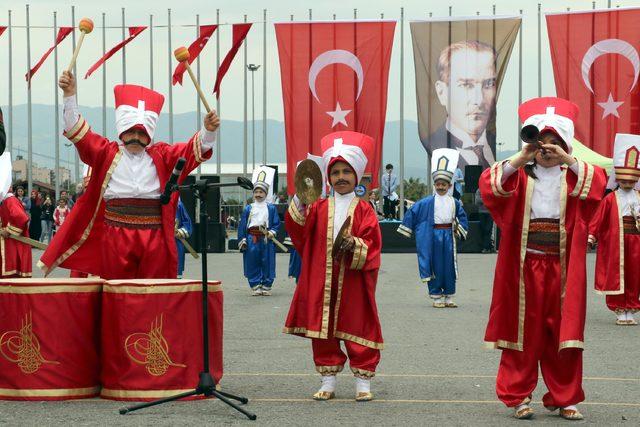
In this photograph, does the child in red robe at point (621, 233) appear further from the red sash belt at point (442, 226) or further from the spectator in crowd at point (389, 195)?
the spectator in crowd at point (389, 195)

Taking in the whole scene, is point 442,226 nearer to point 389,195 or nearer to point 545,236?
point 545,236

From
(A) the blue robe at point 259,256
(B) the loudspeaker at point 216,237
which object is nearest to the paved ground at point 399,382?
(A) the blue robe at point 259,256

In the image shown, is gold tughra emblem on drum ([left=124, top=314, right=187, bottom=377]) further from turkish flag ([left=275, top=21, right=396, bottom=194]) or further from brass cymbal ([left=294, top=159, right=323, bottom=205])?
turkish flag ([left=275, top=21, right=396, bottom=194])

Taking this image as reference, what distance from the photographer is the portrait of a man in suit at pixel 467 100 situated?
29562 millimetres

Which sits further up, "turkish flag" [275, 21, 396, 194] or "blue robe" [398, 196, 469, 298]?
"turkish flag" [275, 21, 396, 194]

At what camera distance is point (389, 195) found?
36.0 m

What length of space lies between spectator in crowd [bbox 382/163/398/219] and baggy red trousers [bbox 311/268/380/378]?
90.0 ft

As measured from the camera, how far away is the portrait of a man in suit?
2956 centimetres

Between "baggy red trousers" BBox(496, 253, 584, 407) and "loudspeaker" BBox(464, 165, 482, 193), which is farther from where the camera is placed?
"loudspeaker" BBox(464, 165, 482, 193)

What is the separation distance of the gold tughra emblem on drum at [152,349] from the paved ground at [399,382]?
27 cm

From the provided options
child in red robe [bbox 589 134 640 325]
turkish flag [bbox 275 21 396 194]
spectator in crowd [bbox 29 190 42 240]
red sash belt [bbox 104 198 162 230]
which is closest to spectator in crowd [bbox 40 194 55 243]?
spectator in crowd [bbox 29 190 42 240]

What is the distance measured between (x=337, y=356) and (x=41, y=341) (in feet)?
6.32

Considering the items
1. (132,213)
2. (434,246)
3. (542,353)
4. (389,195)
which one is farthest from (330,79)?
(542,353)

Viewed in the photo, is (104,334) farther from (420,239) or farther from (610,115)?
(610,115)
